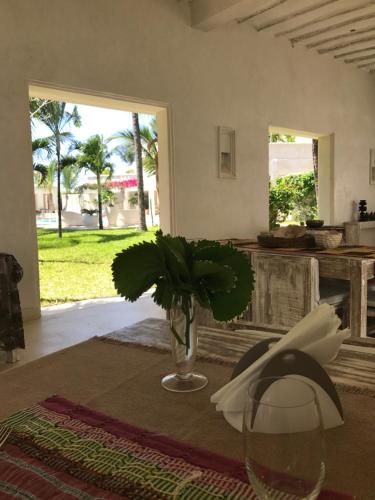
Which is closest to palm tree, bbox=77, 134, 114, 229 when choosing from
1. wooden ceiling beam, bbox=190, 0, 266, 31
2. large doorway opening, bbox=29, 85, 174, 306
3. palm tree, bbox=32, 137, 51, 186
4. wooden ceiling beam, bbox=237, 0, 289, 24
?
large doorway opening, bbox=29, 85, 174, 306

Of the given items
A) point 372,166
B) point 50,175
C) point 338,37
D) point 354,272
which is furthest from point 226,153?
point 50,175

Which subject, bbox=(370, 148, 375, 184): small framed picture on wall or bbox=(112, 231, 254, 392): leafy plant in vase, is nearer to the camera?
bbox=(112, 231, 254, 392): leafy plant in vase

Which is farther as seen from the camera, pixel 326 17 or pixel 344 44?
pixel 344 44

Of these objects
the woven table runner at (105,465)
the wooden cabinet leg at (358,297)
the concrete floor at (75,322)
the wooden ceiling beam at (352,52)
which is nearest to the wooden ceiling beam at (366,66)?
the wooden ceiling beam at (352,52)

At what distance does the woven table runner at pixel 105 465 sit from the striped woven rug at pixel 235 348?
367 millimetres

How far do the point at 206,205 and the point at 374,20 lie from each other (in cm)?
319

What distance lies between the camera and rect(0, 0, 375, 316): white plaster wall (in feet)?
12.8

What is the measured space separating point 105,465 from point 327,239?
2.78 m

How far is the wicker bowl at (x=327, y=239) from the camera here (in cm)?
317

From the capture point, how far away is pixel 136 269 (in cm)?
88

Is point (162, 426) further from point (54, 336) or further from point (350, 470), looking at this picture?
point (54, 336)

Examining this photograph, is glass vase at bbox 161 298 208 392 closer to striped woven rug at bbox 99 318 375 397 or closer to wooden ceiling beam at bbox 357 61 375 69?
striped woven rug at bbox 99 318 375 397

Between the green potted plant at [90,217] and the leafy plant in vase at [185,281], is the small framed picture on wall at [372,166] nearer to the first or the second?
the leafy plant in vase at [185,281]

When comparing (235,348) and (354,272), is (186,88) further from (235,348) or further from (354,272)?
(235,348)
